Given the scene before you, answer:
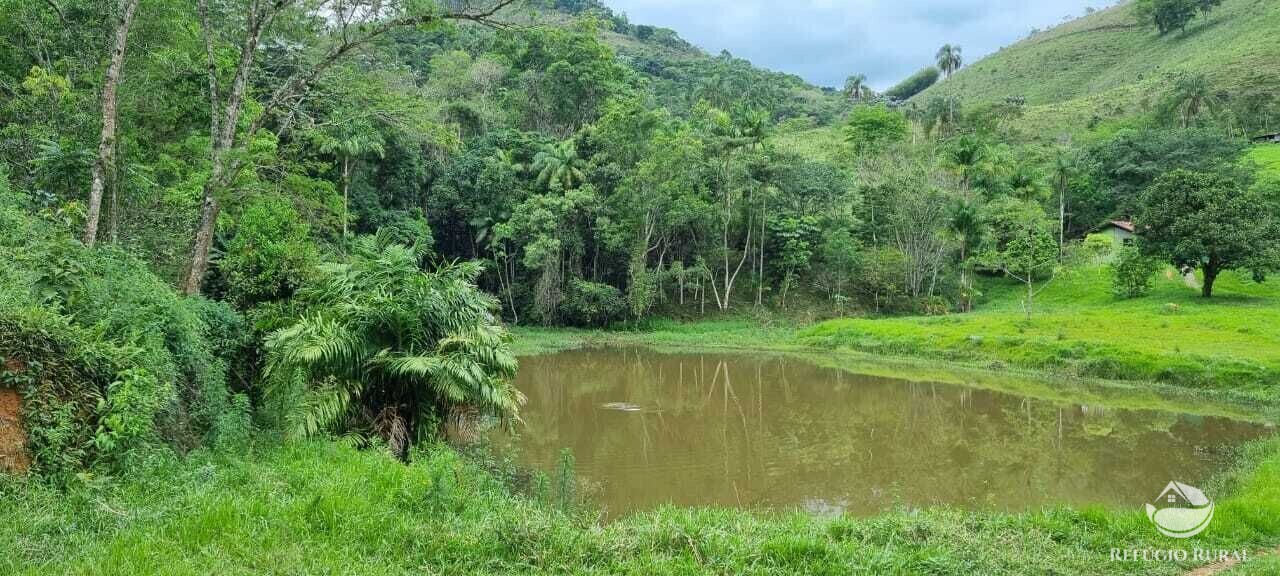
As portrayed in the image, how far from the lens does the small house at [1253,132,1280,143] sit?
51.5m

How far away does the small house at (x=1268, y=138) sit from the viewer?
51531mm

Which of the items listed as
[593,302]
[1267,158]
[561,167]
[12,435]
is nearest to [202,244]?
[12,435]

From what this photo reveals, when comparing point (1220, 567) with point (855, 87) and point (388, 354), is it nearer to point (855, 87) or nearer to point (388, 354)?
point (388, 354)

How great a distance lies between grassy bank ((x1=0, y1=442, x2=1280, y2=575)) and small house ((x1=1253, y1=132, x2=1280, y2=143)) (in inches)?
2412

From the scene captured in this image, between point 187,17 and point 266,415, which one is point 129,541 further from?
point 187,17

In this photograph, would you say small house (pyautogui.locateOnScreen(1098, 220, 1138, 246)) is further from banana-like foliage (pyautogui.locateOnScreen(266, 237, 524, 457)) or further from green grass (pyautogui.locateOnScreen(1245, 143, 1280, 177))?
banana-like foliage (pyautogui.locateOnScreen(266, 237, 524, 457))

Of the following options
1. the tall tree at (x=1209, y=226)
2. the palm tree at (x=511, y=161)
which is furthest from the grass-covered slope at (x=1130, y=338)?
the palm tree at (x=511, y=161)

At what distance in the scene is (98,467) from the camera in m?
5.46

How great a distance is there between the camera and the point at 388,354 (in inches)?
356

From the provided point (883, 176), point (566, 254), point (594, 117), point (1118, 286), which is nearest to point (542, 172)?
point (566, 254)

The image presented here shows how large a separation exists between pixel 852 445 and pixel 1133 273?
28880 millimetres

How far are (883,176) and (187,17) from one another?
3624cm

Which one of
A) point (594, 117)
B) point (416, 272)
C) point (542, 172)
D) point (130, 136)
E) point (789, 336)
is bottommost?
point (789, 336)

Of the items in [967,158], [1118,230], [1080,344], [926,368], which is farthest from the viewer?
[967,158]
